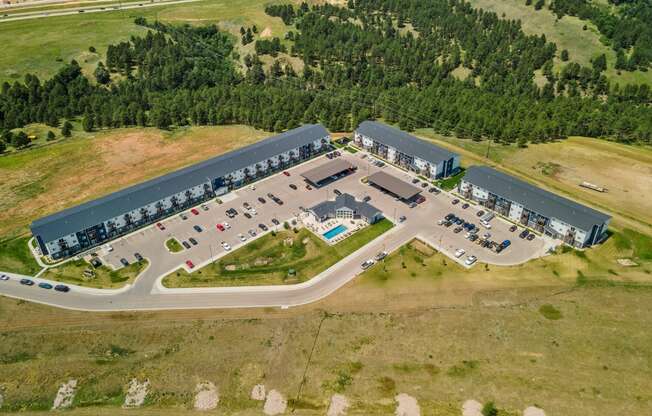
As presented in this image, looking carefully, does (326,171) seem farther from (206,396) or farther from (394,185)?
(206,396)

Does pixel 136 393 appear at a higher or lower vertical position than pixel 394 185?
lower

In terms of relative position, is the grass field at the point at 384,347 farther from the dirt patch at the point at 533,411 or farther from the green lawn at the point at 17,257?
the green lawn at the point at 17,257

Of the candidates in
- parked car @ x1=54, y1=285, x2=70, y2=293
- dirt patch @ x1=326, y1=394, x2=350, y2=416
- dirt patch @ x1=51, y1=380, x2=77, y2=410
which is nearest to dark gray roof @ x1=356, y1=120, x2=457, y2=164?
dirt patch @ x1=326, y1=394, x2=350, y2=416

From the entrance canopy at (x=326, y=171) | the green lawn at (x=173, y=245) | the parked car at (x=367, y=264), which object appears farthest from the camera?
the entrance canopy at (x=326, y=171)

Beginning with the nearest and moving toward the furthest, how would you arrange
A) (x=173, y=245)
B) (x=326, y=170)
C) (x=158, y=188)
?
(x=173, y=245)
(x=158, y=188)
(x=326, y=170)

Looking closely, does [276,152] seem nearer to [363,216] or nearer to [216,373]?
[363,216]

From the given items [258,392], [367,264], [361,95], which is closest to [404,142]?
[361,95]

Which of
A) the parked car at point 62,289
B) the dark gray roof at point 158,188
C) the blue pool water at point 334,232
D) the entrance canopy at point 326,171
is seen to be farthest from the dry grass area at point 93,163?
the blue pool water at point 334,232
